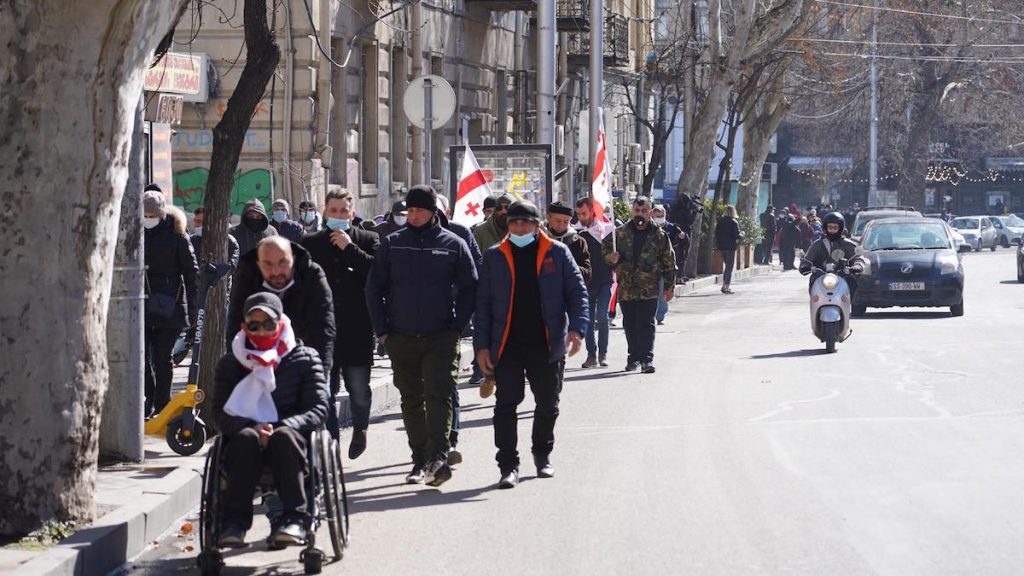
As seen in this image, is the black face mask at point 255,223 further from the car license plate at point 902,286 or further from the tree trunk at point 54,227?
the car license plate at point 902,286

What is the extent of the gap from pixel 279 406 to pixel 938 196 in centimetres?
7876

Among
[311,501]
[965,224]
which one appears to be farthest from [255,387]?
[965,224]

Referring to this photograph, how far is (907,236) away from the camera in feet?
88.8

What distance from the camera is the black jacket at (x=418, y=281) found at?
33.2 ft

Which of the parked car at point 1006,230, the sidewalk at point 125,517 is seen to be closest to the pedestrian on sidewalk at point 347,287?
the sidewalk at point 125,517

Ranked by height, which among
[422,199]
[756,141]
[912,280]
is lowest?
[912,280]

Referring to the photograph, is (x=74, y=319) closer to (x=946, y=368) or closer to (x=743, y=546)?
(x=743, y=546)

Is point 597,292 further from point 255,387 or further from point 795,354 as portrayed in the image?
point 255,387

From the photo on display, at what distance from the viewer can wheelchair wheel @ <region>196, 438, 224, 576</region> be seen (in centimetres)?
748

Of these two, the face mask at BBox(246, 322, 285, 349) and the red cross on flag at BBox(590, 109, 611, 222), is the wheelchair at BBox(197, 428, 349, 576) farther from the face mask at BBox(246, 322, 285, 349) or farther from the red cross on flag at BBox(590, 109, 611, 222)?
the red cross on flag at BBox(590, 109, 611, 222)

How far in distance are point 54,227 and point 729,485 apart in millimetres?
3990

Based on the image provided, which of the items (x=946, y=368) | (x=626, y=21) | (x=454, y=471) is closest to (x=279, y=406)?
(x=454, y=471)

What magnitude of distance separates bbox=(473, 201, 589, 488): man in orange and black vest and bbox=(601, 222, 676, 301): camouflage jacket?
6445mm

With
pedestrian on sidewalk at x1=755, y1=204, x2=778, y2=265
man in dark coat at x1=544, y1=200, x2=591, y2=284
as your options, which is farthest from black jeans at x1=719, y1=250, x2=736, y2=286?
man in dark coat at x1=544, y1=200, x2=591, y2=284
